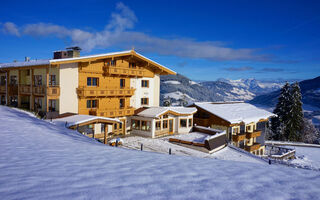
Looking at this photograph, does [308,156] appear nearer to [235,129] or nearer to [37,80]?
[235,129]

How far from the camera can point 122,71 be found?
29.5 m

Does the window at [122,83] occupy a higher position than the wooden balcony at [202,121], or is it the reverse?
the window at [122,83]

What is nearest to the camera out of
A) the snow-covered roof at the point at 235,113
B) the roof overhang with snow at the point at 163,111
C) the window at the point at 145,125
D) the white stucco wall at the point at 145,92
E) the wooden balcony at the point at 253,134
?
the roof overhang with snow at the point at 163,111

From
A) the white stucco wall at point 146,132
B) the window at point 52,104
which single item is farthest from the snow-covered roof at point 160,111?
the window at point 52,104

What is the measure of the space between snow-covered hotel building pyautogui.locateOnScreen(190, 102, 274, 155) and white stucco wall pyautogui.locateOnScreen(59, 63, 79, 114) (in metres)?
18.9

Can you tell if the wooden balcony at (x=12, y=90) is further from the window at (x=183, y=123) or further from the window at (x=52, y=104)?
the window at (x=183, y=123)

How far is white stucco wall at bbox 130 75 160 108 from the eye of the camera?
3240 cm

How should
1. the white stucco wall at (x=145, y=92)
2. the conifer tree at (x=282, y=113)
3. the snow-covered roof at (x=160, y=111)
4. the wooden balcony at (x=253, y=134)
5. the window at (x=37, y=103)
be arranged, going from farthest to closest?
the conifer tree at (x=282, y=113), the wooden balcony at (x=253, y=134), the white stucco wall at (x=145, y=92), the snow-covered roof at (x=160, y=111), the window at (x=37, y=103)

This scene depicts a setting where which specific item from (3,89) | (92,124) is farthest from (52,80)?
(3,89)

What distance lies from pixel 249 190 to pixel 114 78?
2746 cm

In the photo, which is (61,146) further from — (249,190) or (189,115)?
(189,115)

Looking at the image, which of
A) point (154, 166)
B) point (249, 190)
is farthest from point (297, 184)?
point (154, 166)

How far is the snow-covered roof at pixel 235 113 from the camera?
3230 centimetres

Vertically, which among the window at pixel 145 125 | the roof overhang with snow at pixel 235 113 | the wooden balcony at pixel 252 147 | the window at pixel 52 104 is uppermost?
the window at pixel 52 104
